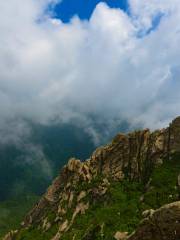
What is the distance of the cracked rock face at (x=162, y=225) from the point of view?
234 feet

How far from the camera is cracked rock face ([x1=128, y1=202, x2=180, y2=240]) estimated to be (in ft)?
234

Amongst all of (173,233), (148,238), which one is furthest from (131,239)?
(173,233)

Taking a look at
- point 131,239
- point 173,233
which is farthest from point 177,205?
point 131,239

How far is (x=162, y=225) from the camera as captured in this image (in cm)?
7288

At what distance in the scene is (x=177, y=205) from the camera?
235 ft

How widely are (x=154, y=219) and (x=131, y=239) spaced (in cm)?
679

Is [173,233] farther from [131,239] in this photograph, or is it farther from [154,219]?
[131,239]

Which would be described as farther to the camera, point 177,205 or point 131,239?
point 131,239

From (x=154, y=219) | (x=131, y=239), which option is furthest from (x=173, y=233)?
(x=131, y=239)

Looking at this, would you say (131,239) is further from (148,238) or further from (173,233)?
(173,233)

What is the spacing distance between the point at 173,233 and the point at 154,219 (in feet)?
13.6

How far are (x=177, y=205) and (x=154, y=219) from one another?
486 centimetres

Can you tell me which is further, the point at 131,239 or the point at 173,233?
the point at 131,239

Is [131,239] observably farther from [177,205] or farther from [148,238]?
[177,205]
